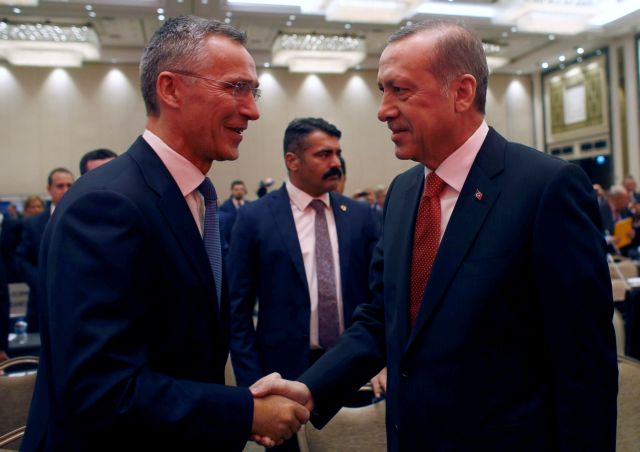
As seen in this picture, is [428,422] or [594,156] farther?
[594,156]

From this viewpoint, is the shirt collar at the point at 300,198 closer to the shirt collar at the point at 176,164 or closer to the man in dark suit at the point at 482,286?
the man in dark suit at the point at 482,286

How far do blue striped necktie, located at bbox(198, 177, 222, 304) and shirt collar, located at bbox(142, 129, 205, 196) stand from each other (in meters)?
0.07

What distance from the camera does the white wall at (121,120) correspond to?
1445 centimetres

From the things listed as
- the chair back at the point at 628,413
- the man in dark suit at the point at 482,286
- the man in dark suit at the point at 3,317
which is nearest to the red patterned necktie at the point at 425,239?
the man in dark suit at the point at 482,286

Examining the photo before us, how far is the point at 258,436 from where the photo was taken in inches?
57.7

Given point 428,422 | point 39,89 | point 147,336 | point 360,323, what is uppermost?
point 39,89

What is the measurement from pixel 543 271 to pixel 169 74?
42.4 inches

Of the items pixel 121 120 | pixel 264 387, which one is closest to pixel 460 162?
pixel 264 387

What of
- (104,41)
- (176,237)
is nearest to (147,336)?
(176,237)

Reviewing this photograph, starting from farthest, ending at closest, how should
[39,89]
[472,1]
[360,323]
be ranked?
1. [39,89]
2. [472,1]
3. [360,323]

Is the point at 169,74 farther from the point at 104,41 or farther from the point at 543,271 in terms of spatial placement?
the point at 104,41

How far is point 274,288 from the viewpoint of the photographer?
283 cm

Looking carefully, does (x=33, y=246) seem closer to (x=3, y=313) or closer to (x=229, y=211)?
(x=3, y=313)

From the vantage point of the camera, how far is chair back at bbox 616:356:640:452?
7.25ft
